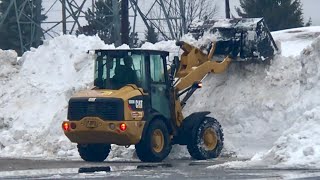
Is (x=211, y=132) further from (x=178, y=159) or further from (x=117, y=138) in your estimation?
(x=117, y=138)

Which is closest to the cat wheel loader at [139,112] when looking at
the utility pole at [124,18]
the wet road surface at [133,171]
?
the wet road surface at [133,171]

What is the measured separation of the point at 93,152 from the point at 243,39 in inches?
210

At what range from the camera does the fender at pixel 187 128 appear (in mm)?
24156

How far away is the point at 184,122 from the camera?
80.2 feet

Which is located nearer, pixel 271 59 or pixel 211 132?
pixel 211 132

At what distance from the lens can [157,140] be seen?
23484 mm

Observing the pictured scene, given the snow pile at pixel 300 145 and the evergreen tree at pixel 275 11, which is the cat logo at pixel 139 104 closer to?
the snow pile at pixel 300 145

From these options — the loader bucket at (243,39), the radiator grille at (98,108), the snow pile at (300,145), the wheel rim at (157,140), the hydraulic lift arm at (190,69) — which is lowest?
the wheel rim at (157,140)

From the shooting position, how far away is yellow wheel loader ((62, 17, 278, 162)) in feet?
74.7

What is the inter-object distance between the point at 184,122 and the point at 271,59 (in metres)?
4.16

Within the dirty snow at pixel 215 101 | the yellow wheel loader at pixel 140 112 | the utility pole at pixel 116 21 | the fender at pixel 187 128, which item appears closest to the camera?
the yellow wheel loader at pixel 140 112

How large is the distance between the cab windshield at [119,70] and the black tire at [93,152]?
1.48 m

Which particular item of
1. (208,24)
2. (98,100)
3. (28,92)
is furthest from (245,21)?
(28,92)

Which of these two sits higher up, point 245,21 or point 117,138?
point 245,21
